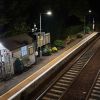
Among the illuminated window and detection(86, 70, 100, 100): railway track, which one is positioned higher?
the illuminated window

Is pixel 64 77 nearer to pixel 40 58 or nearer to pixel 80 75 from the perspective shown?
pixel 80 75

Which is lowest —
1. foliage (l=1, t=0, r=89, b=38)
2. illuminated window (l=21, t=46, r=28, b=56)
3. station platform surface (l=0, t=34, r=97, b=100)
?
station platform surface (l=0, t=34, r=97, b=100)

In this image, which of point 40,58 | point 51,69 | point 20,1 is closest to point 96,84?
point 51,69

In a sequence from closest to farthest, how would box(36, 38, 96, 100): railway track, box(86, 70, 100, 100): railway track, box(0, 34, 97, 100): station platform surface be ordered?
box(86, 70, 100, 100): railway track, box(36, 38, 96, 100): railway track, box(0, 34, 97, 100): station platform surface

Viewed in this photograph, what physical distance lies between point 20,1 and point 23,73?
1205 inches

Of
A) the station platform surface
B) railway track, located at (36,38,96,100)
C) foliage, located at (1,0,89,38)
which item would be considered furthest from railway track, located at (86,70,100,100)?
foliage, located at (1,0,89,38)

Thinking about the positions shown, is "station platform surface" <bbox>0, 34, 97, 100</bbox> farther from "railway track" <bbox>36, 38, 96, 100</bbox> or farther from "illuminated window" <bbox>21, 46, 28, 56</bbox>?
"railway track" <bbox>36, 38, 96, 100</bbox>

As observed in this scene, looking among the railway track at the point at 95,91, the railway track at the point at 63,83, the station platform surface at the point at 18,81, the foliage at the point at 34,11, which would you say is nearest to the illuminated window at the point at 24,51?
the station platform surface at the point at 18,81

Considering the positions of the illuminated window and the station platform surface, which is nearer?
the station platform surface

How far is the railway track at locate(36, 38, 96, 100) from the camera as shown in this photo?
20.1 metres

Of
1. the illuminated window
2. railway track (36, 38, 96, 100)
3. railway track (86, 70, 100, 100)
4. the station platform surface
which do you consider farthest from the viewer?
the illuminated window

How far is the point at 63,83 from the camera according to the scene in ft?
76.8

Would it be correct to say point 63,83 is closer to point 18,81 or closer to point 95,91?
point 95,91

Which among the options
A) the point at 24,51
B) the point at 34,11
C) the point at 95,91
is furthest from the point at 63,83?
the point at 34,11
